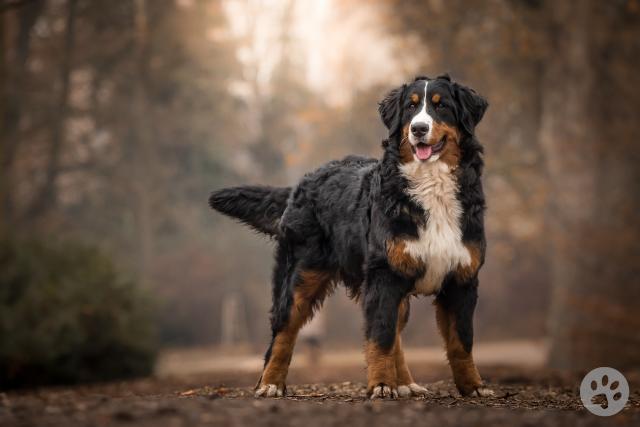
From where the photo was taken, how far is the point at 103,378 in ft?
44.3

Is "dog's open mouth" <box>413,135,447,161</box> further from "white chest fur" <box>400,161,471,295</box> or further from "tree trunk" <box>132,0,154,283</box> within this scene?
"tree trunk" <box>132,0,154,283</box>

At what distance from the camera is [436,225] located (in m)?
6.55

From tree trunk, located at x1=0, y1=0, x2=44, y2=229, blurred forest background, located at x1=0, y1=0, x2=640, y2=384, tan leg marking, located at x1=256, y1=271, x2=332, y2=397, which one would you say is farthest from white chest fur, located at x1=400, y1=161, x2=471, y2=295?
tree trunk, located at x1=0, y1=0, x2=44, y2=229

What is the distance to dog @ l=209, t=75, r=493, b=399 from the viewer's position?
652cm

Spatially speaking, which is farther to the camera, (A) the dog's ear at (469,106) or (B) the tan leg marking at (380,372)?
(A) the dog's ear at (469,106)

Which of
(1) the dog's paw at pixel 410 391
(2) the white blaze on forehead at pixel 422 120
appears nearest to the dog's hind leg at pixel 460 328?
(1) the dog's paw at pixel 410 391

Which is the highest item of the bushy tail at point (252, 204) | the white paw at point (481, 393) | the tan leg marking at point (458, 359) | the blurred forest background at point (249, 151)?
the blurred forest background at point (249, 151)

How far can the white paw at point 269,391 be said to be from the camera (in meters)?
7.05

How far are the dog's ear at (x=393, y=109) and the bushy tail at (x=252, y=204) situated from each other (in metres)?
1.47

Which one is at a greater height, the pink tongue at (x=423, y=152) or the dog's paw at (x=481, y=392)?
the pink tongue at (x=423, y=152)

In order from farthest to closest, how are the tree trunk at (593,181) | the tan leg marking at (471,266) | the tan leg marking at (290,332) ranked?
the tree trunk at (593,181), the tan leg marking at (290,332), the tan leg marking at (471,266)

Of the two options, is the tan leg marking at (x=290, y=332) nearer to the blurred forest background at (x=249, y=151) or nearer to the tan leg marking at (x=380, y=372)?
the tan leg marking at (x=380, y=372)

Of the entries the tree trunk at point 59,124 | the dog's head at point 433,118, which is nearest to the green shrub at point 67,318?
the dog's head at point 433,118

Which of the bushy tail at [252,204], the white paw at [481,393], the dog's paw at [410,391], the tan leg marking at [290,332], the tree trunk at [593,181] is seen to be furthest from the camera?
the tree trunk at [593,181]
